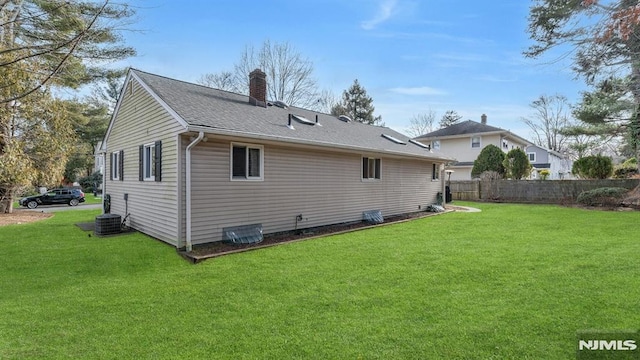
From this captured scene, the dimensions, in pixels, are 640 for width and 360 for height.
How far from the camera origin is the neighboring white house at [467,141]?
25.8m

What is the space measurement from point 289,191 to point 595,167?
17616 mm

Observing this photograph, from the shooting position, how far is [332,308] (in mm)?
3900

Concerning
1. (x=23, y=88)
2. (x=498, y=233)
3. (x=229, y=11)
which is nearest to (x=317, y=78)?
(x=229, y=11)

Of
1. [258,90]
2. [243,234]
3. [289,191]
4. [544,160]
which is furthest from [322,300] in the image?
[544,160]

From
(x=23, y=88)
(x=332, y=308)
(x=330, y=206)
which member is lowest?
(x=332, y=308)

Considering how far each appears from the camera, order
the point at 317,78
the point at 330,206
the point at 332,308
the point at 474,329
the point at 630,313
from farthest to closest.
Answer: the point at 317,78, the point at 330,206, the point at 332,308, the point at 630,313, the point at 474,329

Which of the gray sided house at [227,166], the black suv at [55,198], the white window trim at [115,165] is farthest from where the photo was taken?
the black suv at [55,198]

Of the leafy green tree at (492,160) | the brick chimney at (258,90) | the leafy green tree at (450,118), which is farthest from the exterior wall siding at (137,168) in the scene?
the leafy green tree at (450,118)

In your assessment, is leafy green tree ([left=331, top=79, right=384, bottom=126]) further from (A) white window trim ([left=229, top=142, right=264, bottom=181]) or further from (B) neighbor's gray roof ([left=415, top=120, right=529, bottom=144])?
(A) white window trim ([left=229, top=142, right=264, bottom=181])

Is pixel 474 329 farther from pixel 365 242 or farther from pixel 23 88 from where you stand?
pixel 23 88

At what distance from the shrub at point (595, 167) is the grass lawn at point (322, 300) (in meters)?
12.4

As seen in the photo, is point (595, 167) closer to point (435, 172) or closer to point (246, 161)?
point (435, 172)

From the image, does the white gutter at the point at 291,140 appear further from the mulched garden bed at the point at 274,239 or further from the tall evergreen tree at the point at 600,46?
the tall evergreen tree at the point at 600,46

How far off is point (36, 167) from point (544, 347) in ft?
59.4
